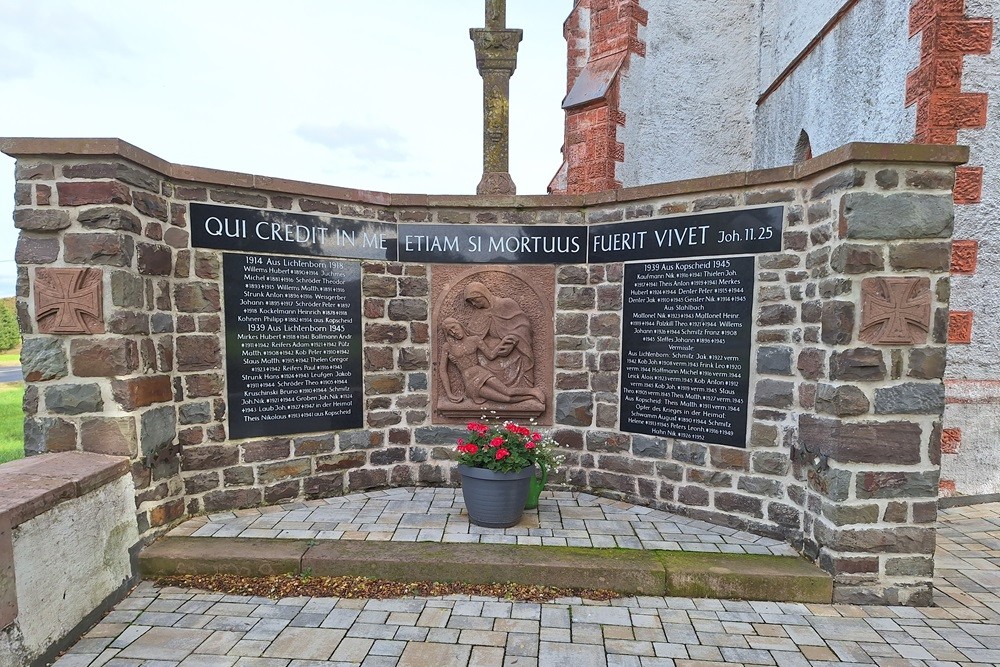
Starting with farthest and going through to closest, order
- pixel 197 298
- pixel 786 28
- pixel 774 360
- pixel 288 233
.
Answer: pixel 786 28 → pixel 288 233 → pixel 197 298 → pixel 774 360

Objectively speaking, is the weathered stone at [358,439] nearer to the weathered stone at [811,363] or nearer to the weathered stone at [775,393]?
the weathered stone at [775,393]

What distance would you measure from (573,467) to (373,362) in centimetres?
220

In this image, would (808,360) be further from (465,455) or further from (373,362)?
(373,362)

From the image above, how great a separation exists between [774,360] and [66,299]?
509 centimetres

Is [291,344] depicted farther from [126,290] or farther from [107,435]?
[107,435]

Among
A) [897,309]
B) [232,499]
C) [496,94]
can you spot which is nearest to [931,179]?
[897,309]

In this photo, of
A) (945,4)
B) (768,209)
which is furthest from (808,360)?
(945,4)

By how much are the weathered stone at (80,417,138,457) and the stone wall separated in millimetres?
14

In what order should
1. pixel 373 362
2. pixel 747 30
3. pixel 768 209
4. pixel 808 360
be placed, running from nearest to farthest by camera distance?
pixel 808 360
pixel 768 209
pixel 373 362
pixel 747 30

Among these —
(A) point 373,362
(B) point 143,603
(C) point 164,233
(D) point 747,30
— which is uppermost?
(D) point 747,30

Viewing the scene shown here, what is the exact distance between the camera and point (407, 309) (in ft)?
16.7

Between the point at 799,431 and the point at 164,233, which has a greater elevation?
the point at 164,233

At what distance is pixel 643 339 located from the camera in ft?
15.4

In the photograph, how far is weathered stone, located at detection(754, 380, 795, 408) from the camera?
3953mm
